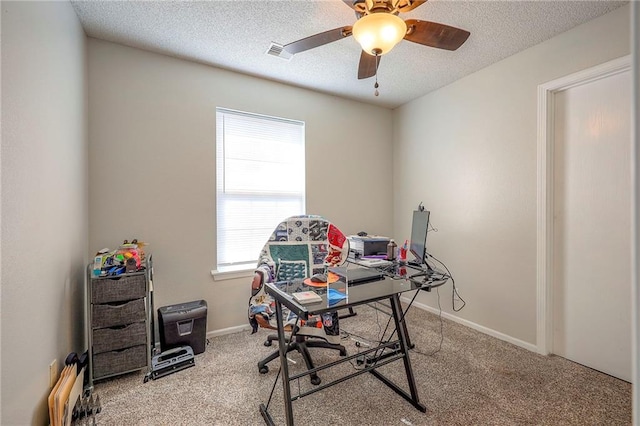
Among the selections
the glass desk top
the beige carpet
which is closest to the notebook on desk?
the glass desk top

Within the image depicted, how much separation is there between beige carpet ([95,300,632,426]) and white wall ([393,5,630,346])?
53 centimetres

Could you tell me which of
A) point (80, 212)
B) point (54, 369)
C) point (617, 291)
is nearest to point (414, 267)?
point (617, 291)

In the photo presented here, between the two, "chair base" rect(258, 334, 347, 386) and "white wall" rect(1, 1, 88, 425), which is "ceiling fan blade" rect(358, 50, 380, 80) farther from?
"chair base" rect(258, 334, 347, 386)

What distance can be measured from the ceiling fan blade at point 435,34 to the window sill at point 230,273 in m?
2.47

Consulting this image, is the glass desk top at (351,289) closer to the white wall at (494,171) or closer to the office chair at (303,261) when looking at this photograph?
the office chair at (303,261)

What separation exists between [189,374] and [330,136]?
282 centimetres

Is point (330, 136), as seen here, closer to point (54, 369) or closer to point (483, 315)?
point (483, 315)

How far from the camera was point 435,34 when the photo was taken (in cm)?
177

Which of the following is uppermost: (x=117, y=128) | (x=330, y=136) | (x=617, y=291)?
(x=330, y=136)

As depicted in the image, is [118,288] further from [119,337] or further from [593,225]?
[593,225]

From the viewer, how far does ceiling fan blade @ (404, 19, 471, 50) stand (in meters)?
1.69

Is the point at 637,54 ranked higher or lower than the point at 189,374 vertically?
higher

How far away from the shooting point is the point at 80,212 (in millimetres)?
2170

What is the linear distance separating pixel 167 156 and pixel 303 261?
1.60 meters
